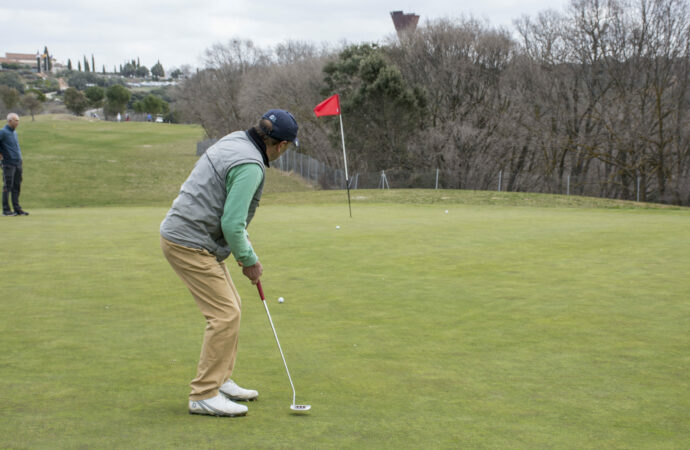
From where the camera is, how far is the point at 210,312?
4.95 metres

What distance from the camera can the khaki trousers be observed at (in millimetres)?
4895

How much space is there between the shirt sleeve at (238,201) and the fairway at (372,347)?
1250 millimetres

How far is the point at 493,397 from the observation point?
5.21 metres

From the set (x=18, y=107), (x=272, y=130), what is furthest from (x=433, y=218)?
(x=18, y=107)

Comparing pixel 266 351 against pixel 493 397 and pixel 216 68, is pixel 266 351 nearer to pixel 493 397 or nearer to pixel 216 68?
pixel 493 397

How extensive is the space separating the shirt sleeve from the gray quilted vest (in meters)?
0.06

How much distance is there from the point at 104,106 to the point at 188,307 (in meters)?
138

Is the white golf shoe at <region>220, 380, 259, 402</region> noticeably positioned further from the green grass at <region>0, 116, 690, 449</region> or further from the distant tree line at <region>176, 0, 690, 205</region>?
the distant tree line at <region>176, 0, 690, 205</region>

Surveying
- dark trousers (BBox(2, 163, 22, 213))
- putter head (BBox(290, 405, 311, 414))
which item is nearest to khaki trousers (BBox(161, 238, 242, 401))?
putter head (BBox(290, 405, 311, 414))

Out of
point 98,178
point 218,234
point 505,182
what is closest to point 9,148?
point 218,234

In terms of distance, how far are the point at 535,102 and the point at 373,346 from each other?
144 ft

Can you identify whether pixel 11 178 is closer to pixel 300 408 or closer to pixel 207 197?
pixel 207 197

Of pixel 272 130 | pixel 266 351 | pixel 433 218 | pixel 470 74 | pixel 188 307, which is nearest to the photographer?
pixel 272 130

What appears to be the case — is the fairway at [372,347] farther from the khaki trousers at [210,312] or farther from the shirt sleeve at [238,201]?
the shirt sleeve at [238,201]
